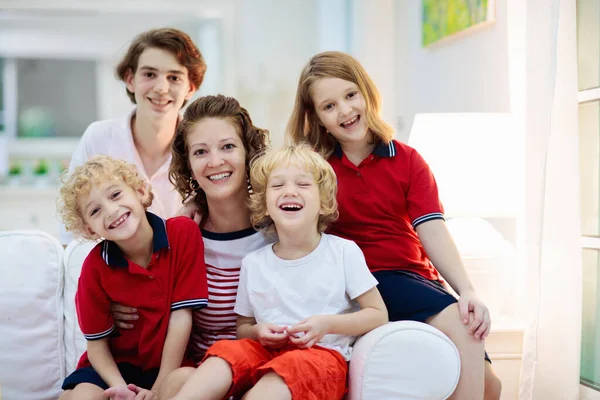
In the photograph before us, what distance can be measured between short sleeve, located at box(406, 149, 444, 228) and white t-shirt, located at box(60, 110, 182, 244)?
88 cm

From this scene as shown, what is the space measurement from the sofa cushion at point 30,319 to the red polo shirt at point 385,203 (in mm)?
871

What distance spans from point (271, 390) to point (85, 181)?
0.69 m

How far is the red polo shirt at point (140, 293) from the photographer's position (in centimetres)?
175

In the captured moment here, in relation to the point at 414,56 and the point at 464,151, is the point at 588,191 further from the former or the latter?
the point at 414,56

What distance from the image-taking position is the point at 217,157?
1.87m

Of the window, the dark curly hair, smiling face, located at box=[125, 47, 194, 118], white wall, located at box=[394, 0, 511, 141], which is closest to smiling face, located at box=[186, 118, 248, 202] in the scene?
the dark curly hair

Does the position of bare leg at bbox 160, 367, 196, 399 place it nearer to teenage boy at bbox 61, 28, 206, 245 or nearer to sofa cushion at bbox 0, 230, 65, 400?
sofa cushion at bbox 0, 230, 65, 400

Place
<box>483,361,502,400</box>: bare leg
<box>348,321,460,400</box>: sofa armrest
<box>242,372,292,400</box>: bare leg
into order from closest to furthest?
<box>242,372,292,400</box>: bare leg
<box>348,321,460,400</box>: sofa armrest
<box>483,361,502,400</box>: bare leg

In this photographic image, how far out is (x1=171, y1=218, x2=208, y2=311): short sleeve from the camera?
1769 millimetres

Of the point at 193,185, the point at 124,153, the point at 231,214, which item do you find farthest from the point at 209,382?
the point at 124,153

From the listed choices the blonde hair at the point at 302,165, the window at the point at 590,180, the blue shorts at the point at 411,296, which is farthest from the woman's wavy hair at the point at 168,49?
the window at the point at 590,180

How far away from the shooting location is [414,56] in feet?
12.8

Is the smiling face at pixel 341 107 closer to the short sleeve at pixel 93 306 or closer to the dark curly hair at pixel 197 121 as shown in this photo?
the dark curly hair at pixel 197 121

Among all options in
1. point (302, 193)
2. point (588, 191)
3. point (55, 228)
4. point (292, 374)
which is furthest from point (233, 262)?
point (55, 228)
